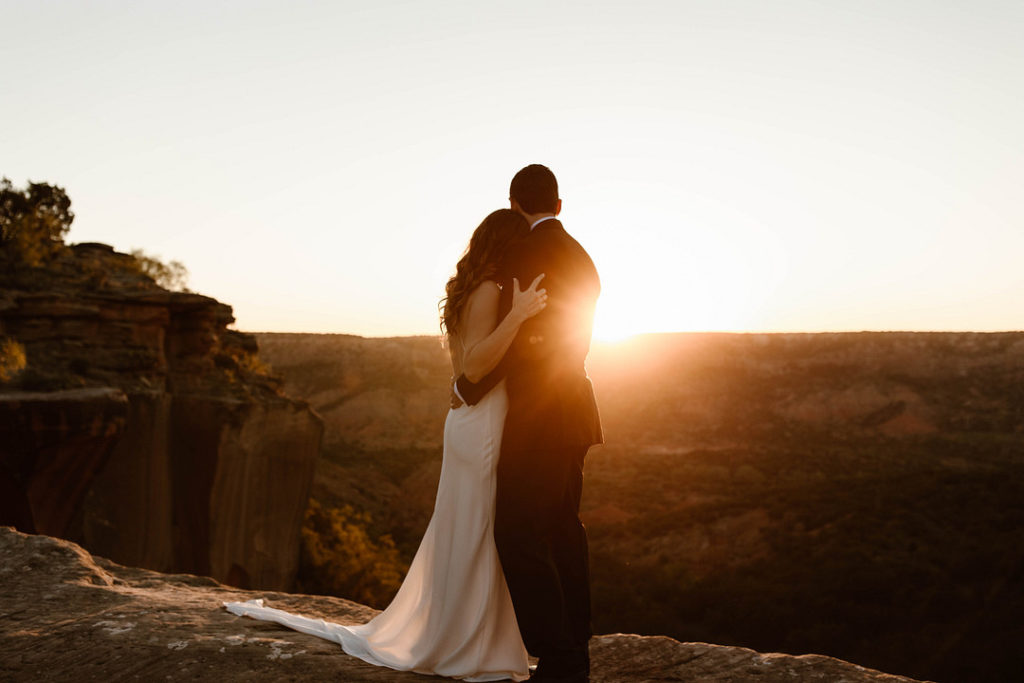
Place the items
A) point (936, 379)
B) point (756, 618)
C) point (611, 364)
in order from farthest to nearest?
point (611, 364) < point (936, 379) < point (756, 618)

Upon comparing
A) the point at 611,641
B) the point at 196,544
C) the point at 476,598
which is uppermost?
the point at 476,598

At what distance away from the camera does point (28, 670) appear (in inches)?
134

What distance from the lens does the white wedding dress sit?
327cm

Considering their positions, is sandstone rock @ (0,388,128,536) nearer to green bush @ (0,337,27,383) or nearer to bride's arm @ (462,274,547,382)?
green bush @ (0,337,27,383)

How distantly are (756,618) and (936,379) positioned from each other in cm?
2870

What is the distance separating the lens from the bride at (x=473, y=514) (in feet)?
10.6

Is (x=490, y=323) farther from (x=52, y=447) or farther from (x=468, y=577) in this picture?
(x=52, y=447)

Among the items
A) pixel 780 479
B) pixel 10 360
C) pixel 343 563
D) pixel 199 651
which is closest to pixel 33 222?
pixel 10 360

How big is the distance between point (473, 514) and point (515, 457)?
12.4 inches

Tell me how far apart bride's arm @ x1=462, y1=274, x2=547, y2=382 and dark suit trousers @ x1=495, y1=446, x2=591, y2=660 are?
1.21 feet

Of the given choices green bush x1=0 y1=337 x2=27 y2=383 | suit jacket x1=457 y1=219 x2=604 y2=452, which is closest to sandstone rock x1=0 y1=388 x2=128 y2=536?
green bush x1=0 y1=337 x2=27 y2=383

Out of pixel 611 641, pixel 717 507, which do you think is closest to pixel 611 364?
pixel 717 507

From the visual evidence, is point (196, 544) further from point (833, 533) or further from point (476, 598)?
point (833, 533)

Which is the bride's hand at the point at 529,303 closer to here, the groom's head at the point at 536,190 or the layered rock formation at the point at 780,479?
the groom's head at the point at 536,190
